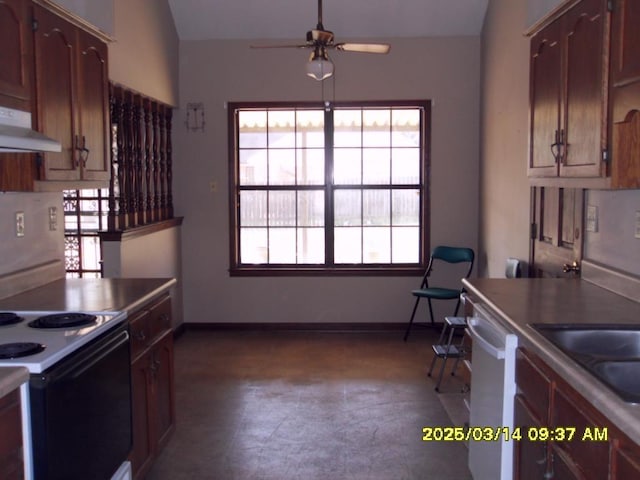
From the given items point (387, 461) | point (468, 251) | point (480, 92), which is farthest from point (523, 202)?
point (387, 461)

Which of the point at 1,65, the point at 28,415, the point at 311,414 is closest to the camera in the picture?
the point at 28,415

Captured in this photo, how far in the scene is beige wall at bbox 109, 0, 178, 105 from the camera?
14.7ft

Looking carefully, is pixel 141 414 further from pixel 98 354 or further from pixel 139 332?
pixel 98 354

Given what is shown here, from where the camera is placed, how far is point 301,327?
6.14m

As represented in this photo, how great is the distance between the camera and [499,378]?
2463mm

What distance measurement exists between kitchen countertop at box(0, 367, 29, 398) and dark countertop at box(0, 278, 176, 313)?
0.81 m

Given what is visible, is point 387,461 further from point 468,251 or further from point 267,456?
point 468,251

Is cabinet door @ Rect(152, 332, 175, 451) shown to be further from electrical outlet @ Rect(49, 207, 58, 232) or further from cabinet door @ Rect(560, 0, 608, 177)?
cabinet door @ Rect(560, 0, 608, 177)

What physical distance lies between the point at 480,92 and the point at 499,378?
3.97 meters

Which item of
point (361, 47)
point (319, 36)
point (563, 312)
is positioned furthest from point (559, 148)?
point (361, 47)

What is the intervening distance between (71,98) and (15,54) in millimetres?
485

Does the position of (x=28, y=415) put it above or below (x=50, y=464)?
above

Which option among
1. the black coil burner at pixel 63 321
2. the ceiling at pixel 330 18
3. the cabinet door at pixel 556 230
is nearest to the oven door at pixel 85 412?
the black coil burner at pixel 63 321

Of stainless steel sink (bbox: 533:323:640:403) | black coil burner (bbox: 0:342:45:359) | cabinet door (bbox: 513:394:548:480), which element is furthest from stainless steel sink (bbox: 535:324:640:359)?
black coil burner (bbox: 0:342:45:359)
